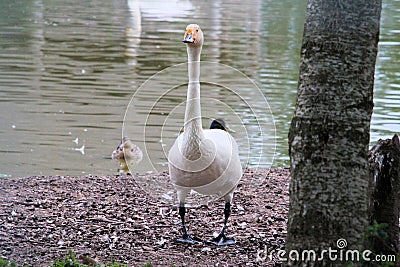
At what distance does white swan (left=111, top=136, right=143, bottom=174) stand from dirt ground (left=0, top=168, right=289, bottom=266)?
1344 millimetres

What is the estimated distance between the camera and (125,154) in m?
9.97

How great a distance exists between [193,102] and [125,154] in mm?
4326

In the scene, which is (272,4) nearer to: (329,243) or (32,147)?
(32,147)

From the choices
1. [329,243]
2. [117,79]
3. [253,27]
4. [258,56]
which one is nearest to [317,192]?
[329,243]

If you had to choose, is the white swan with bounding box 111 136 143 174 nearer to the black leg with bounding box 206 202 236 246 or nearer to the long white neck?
the black leg with bounding box 206 202 236 246

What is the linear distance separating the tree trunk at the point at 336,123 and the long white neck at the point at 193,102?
6.01 ft

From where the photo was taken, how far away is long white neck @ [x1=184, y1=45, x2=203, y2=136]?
18.7 feet

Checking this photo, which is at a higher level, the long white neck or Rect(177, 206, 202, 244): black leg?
the long white neck

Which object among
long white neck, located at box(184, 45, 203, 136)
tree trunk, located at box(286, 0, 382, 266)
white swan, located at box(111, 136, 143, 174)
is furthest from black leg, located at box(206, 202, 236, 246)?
white swan, located at box(111, 136, 143, 174)

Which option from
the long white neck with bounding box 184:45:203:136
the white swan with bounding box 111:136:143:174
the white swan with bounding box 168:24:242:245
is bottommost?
the white swan with bounding box 111:136:143:174

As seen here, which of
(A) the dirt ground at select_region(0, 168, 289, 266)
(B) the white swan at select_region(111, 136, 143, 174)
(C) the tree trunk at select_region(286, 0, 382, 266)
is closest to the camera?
(C) the tree trunk at select_region(286, 0, 382, 266)

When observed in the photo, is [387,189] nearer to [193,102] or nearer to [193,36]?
[193,102]

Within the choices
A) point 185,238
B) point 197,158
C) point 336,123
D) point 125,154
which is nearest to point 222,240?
point 185,238

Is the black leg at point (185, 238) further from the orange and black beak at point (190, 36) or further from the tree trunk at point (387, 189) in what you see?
the tree trunk at point (387, 189)
